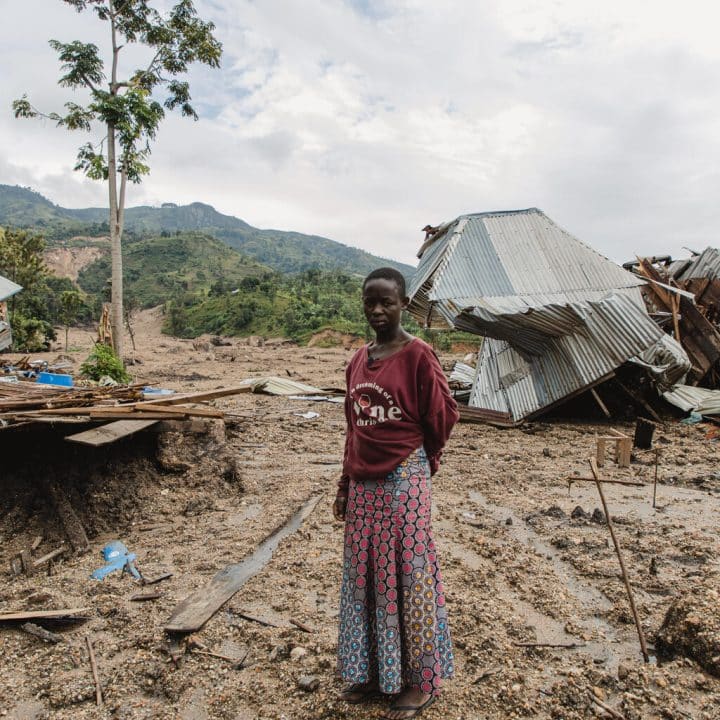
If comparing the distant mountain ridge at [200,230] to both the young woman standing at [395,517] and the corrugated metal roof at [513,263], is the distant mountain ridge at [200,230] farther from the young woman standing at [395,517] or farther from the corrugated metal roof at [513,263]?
the young woman standing at [395,517]

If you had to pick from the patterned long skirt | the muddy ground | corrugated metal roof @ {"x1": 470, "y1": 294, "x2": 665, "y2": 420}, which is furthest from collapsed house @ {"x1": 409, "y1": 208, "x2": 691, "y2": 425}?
the patterned long skirt

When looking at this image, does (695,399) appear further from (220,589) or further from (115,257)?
(115,257)

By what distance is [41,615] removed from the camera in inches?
114

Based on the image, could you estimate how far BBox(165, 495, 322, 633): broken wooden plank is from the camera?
287 cm

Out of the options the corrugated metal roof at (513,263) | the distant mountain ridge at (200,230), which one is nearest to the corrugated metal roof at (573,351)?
the corrugated metal roof at (513,263)

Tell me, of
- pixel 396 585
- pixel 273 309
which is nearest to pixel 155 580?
pixel 396 585

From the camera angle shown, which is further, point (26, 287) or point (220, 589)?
point (26, 287)

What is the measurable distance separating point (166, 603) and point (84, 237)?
3415 inches

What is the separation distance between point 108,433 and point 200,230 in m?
112

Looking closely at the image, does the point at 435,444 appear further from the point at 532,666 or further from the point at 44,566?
the point at 44,566

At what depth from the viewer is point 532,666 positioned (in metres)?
2.52

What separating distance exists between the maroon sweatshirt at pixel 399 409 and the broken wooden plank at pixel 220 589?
157 cm

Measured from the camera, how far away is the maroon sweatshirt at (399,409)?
6.55 ft

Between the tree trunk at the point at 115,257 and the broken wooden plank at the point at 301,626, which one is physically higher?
the tree trunk at the point at 115,257
